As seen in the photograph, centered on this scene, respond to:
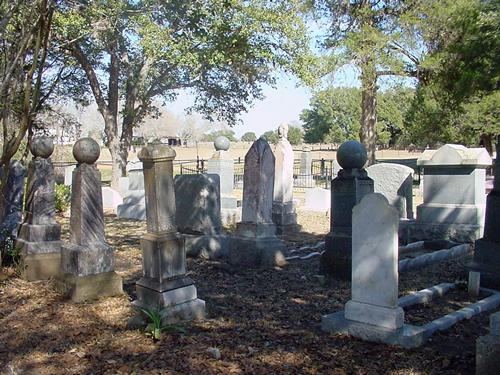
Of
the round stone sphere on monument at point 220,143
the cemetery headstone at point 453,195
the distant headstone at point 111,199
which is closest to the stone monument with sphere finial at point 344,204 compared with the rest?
the cemetery headstone at point 453,195

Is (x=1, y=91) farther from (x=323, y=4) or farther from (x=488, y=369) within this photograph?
(x=323, y=4)

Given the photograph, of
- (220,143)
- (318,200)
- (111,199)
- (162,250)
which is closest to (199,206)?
(162,250)

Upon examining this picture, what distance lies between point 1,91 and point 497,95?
2254 cm

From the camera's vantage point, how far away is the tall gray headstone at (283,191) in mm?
11344

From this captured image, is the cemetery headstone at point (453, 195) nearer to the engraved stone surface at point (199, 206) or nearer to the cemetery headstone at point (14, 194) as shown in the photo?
the engraved stone surface at point (199, 206)

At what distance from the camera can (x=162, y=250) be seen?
4754 mm

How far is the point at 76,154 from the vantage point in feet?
18.2

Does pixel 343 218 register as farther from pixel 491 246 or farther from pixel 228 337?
pixel 228 337

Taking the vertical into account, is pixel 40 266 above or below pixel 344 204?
below

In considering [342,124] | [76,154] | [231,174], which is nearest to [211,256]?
[76,154]

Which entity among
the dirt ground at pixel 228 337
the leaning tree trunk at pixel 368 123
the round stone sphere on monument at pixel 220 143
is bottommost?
the dirt ground at pixel 228 337

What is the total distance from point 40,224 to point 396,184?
23.3 feet

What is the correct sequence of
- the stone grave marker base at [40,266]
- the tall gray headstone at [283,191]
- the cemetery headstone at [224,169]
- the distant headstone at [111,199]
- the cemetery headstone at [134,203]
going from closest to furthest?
the stone grave marker base at [40,266], the tall gray headstone at [283,191], the cemetery headstone at [224,169], the cemetery headstone at [134,203], the distant headstone at [111,199]

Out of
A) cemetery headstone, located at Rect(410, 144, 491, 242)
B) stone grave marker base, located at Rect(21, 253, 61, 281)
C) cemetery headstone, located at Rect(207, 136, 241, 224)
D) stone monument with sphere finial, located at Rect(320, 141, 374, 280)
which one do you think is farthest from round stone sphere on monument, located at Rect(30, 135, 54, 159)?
cemetery headstone, located at Rect(410, 144, 491, 242)
